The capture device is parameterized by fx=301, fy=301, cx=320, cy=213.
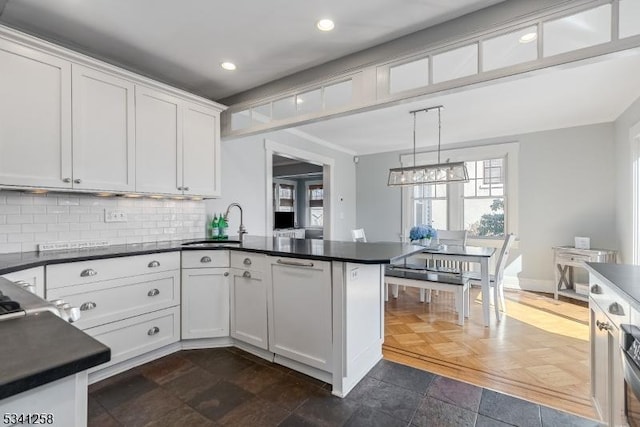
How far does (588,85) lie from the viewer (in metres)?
3.06

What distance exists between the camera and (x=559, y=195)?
4441mm

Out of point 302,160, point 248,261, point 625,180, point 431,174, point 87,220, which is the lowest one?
point 248,261

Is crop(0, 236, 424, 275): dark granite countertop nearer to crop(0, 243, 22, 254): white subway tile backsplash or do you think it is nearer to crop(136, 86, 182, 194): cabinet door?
crop(0, 243, 22, 254): white subway tile backsplash

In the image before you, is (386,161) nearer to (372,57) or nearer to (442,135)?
(442,135)

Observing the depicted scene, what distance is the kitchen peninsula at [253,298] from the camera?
6.36ft

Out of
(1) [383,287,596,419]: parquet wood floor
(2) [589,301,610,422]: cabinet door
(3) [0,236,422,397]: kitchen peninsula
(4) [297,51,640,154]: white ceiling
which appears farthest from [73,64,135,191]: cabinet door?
(2) [589,301,610,422]: cabinet door

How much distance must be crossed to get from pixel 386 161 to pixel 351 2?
4352 millimetres

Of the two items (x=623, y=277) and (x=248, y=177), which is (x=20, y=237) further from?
(x=623, y=277)

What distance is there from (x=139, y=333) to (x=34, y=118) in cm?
163

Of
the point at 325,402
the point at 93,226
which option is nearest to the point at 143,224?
the point at 93,226

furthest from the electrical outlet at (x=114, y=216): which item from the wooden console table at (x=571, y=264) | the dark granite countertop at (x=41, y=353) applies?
the wooden console table at (x=571, y=264)

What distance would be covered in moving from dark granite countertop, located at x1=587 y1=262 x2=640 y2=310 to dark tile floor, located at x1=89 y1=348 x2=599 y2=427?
91 centimetres

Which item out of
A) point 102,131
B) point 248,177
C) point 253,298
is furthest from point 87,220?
point 248,177

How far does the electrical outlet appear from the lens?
257cm
